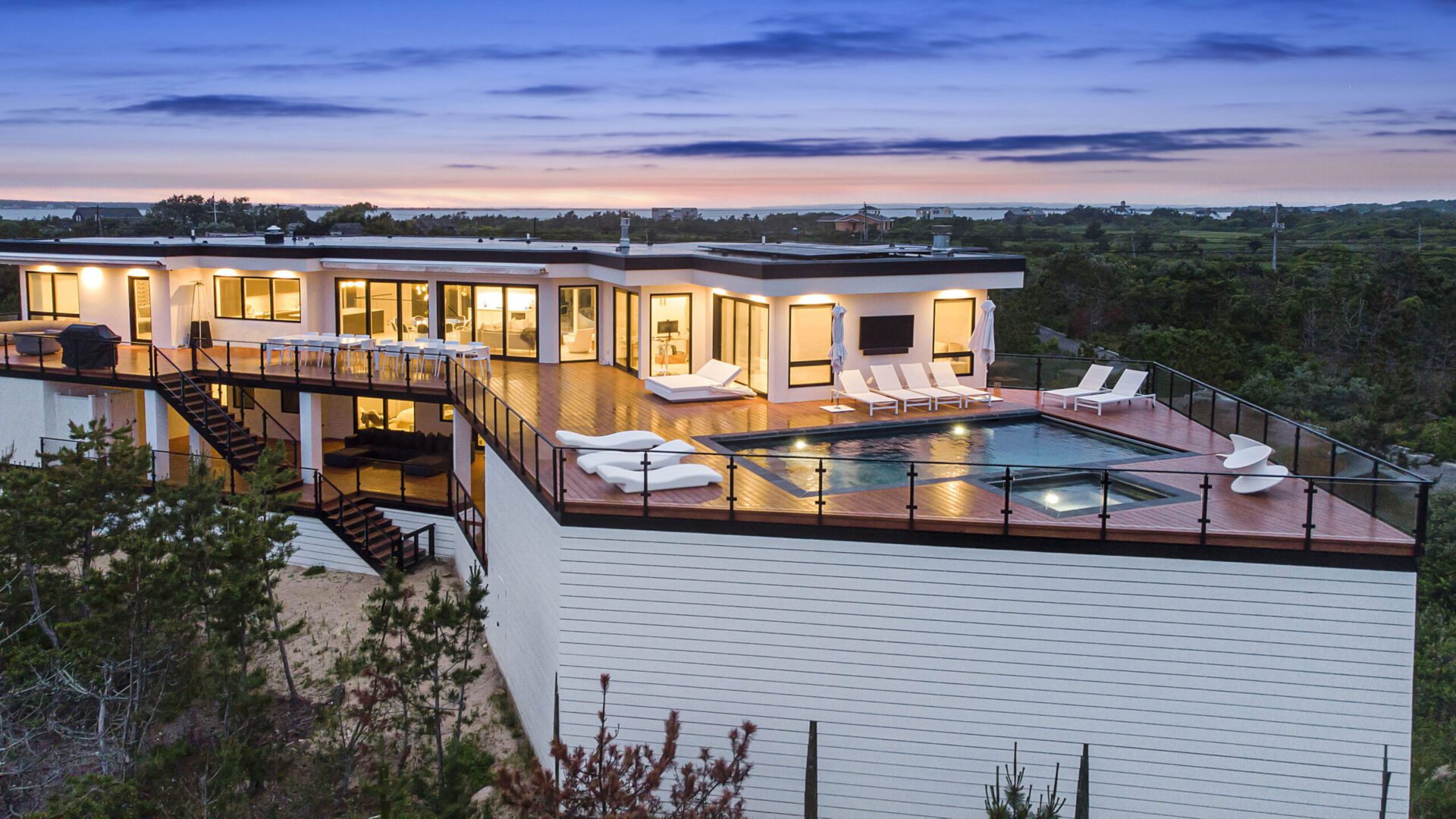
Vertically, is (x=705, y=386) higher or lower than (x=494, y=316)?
lower

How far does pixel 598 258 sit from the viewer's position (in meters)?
22.7

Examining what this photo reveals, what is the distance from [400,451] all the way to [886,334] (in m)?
10.3

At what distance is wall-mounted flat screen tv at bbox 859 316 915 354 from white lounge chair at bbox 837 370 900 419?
795 millimetres

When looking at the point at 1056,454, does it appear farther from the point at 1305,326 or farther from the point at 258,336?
the point at 1305,326

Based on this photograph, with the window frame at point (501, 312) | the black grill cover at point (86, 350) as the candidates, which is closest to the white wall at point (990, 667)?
the window frame at point (501, 312)

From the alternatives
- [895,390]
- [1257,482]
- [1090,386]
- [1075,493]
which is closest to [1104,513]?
[1075,493]

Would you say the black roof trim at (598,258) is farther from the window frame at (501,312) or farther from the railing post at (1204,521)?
the railing post at (1204,521)

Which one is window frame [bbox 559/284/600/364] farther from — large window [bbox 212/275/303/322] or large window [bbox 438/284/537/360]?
large window [bbox 212/275/303/322]

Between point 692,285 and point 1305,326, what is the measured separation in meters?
32.3

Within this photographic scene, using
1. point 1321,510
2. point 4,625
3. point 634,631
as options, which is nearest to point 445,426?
point 4,625

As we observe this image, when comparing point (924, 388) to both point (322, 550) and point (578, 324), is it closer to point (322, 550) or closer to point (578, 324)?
point (578, 324)

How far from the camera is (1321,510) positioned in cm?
1146

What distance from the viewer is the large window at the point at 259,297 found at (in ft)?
83.0

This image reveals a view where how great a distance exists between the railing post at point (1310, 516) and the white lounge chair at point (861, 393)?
25.7 feet
